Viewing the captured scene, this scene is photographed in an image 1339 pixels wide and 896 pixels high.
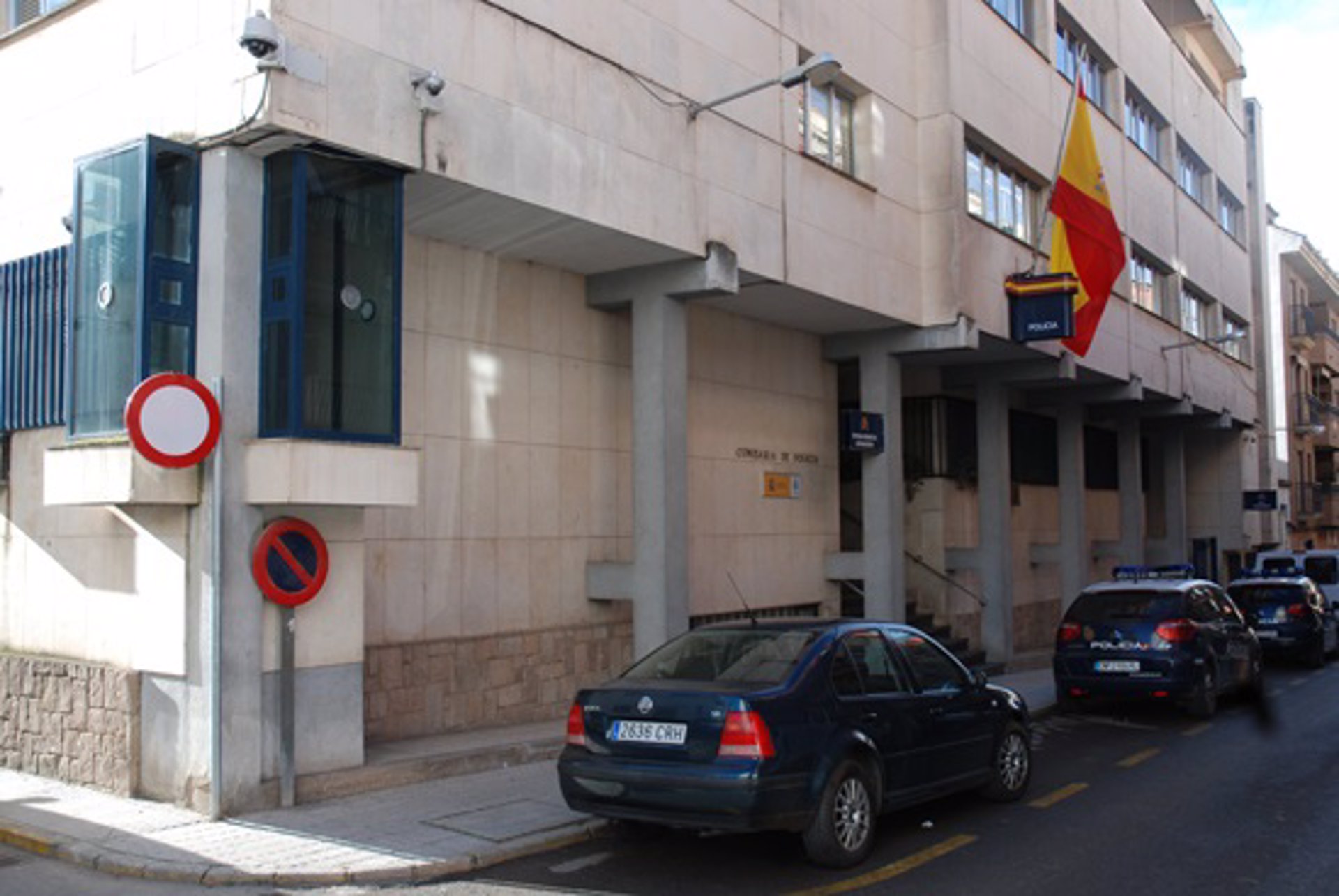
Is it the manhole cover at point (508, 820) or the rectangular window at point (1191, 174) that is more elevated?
the rectangular window at point (1191, 174)

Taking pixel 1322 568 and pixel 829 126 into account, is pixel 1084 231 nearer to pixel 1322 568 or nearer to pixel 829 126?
pixel 829 126

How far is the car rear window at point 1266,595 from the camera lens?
2003cm

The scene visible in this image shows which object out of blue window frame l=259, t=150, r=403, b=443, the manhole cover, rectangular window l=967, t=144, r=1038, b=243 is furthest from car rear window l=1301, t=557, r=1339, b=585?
blue window frame l=259, t=150, r=403, b=443

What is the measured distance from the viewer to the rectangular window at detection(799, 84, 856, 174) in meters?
15.1

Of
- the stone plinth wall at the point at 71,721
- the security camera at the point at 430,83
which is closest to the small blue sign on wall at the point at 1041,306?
the security camera at the point at 430,83

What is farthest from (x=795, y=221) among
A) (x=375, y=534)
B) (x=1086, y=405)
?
(x=1086, y=405)

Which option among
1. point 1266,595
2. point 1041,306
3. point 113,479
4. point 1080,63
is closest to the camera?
point 113,479

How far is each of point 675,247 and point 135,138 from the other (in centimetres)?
512

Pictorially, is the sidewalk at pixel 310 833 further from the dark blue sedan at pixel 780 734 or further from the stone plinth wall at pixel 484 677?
the stone plinth wall at pixel 484 677

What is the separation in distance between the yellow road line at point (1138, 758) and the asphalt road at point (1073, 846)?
5 centimetres

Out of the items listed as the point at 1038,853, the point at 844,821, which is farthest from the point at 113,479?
the point at 1038,853

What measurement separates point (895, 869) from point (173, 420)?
555cm

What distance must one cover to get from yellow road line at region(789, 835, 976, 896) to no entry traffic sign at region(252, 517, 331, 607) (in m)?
4.26

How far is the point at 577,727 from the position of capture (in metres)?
7.62
